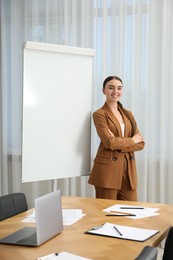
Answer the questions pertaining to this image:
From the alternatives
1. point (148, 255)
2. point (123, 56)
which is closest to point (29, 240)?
point (148, 255)

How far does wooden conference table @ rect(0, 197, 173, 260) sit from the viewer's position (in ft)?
5.98

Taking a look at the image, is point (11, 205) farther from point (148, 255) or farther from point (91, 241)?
point (148, 255)

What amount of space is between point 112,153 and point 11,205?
1098 mm

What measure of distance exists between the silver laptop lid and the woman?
1.39 meters

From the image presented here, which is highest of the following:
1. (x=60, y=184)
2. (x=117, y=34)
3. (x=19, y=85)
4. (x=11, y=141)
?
(x=117, y=34)

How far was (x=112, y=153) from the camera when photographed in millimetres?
3592

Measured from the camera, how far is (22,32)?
5.02m

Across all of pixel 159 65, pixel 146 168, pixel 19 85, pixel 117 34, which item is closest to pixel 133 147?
pixel 146 168

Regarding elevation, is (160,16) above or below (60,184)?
above

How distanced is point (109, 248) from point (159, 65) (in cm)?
295

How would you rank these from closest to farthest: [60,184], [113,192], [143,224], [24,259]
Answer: [24,259] → [143,224] → [113,192] → [60,184]

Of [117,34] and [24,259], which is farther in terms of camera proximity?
[117,34]

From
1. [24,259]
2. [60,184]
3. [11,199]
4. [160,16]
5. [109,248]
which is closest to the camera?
[24,259]

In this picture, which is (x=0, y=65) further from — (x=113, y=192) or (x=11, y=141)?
(x=113, y=192)
